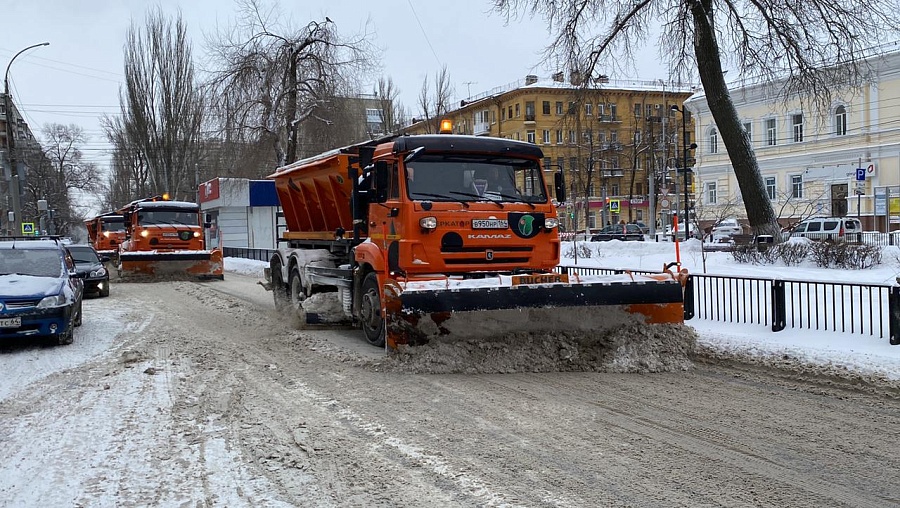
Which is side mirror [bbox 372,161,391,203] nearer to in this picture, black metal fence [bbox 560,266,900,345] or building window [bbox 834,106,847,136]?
black metal fence [bbox 560,266,900,345]

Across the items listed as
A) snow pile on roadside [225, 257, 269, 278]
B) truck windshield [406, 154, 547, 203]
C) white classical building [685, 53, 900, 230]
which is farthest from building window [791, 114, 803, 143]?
truck windshield [406, 154, 547, 203]

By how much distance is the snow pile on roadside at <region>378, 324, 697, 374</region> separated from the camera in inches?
333

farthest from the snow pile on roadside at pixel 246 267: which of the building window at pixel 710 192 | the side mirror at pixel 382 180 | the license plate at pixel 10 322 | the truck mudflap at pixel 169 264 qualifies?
the building window at pixel 710 192

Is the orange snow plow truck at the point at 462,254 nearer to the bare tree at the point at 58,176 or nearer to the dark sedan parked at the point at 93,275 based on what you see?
the dark sedan parked at the point at 93,275

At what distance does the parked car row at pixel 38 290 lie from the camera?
9992 millimetres

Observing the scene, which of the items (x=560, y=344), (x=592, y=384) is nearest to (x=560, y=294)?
(x=560, y=344)

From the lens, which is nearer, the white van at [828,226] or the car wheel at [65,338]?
the car wheel at [65,338]

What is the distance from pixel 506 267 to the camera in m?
9.47

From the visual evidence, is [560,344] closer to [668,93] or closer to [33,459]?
[33,459]

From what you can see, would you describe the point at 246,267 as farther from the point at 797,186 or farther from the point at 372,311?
the point at 797,186

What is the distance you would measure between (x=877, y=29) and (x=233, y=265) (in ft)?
85.4

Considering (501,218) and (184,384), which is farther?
(501,218)

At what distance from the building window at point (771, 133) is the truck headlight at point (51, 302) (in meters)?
48.8

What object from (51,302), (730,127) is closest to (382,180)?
(51,302)
